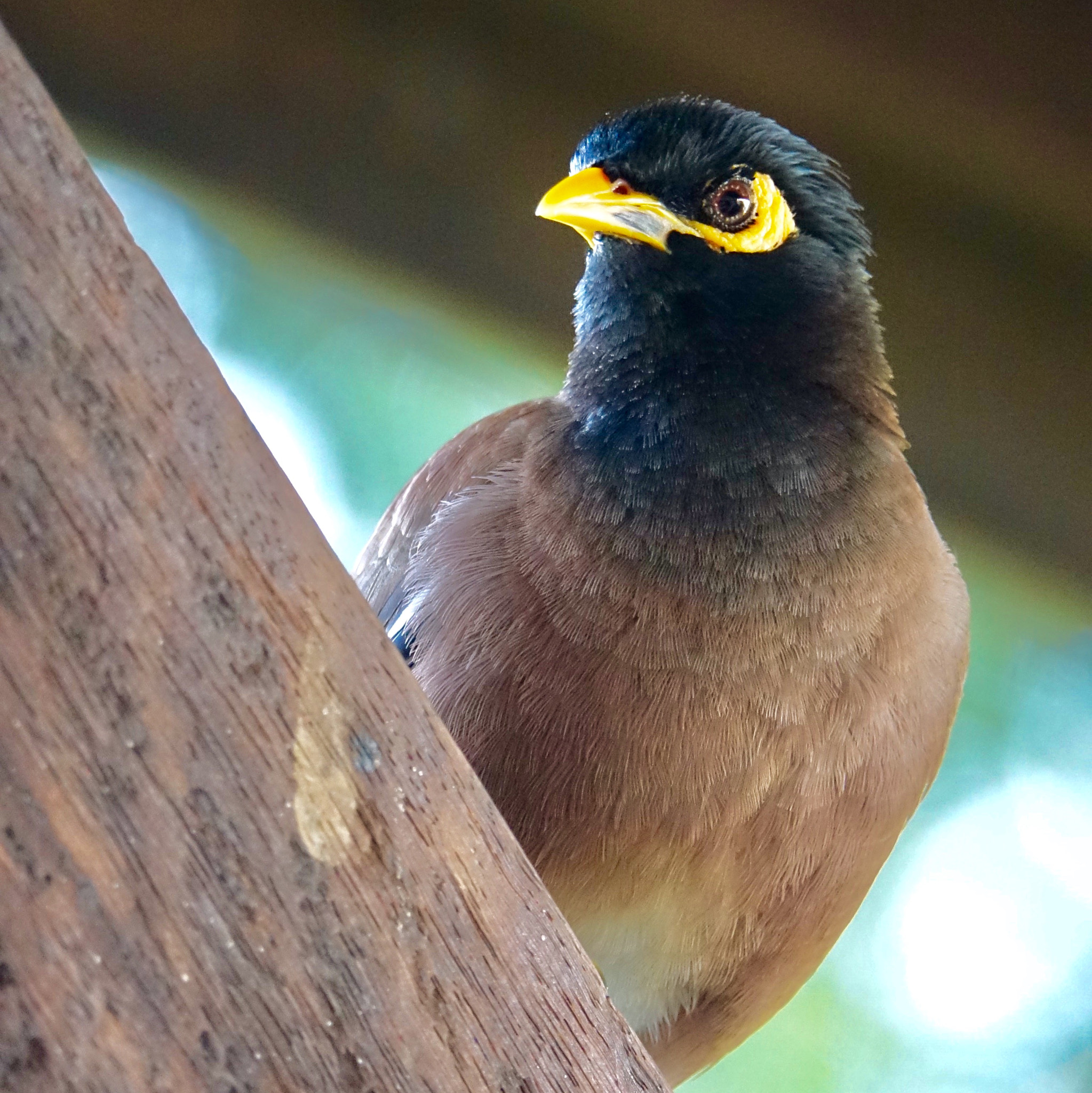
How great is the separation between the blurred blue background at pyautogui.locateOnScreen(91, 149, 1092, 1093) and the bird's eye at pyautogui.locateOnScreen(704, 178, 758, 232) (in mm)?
764

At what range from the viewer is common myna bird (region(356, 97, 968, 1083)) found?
0.78 m

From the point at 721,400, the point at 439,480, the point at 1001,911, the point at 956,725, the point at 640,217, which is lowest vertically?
the point at 1001,911

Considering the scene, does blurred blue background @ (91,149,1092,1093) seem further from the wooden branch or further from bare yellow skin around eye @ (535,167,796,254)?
the wooden branch

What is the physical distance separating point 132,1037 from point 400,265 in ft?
4.46

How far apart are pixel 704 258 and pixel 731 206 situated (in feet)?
0.18

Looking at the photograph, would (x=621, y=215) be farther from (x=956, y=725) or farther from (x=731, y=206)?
(x=956, y=725)

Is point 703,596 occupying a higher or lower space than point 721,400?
lower

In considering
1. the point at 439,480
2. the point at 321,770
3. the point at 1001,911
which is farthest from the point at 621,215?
the point at 1001,911

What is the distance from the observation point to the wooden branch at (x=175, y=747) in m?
0.34

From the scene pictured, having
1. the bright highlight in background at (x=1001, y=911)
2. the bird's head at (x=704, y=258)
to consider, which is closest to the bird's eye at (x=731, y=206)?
the bird's head at (x=704, y=258)

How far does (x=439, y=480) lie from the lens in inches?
41.4

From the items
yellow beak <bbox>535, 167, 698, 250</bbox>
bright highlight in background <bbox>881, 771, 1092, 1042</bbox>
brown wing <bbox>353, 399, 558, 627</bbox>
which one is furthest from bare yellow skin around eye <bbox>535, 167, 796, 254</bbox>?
bright highlight in background <bbox>881, 771, 1092, 1042</bbox>

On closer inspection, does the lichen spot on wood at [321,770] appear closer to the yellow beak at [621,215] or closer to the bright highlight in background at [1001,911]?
the yellow beak at [621,215]

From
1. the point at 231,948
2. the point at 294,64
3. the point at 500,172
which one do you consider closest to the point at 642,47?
the point at 500,172
